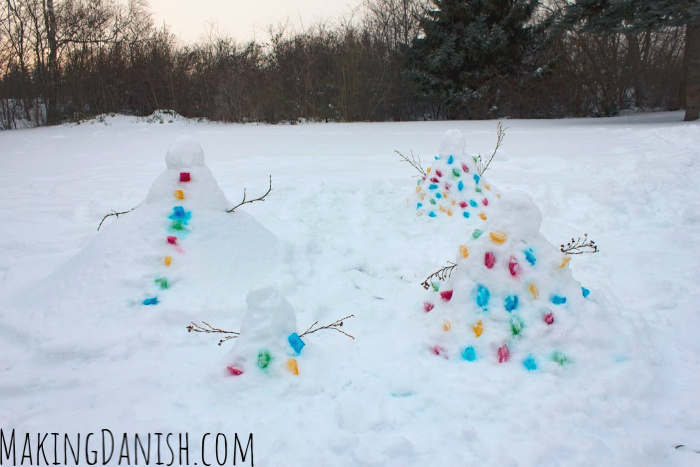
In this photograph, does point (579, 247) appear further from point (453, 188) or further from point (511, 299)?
point (453, 188)

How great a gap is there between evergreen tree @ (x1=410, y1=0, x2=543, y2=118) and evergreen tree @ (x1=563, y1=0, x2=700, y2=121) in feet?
13.0

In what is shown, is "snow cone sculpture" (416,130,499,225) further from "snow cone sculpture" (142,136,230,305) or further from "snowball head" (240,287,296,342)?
"snowball head" (240,287,296,342)

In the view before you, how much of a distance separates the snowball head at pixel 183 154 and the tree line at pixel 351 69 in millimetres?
14167

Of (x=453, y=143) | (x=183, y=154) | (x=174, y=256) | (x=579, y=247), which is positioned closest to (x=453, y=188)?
(x=453, y=143)

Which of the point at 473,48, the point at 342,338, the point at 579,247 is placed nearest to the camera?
→ the point at 342,338

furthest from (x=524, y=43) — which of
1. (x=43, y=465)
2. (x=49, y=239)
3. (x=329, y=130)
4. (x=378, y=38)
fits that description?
(x=43, y=465)

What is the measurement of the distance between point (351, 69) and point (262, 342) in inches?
628

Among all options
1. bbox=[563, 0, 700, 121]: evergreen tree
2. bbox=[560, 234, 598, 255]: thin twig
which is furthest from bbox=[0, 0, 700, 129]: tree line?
bbox=[560, 234, 598, 255]: thin twig

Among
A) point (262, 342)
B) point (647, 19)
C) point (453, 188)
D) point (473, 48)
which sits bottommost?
point (262, 342)

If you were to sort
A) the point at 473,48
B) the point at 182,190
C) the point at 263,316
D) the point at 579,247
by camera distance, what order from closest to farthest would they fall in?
the point at 263,316
the point at 579,247
the point at 182,190
the point at 473,48

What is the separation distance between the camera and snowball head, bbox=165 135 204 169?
130 inches

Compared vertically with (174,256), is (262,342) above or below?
below

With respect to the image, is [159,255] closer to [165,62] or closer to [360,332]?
[360,332]

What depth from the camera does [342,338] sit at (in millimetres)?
2746
